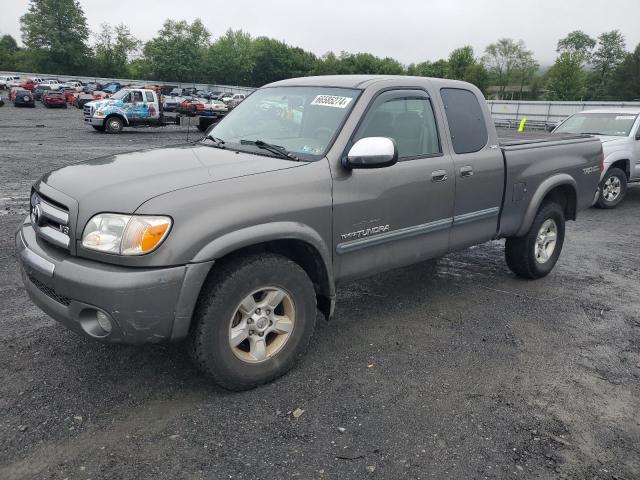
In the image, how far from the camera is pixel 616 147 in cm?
965

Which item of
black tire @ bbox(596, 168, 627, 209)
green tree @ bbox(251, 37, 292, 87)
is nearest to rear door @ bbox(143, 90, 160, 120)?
black tire @ bbox(596, 168, 627, 209)

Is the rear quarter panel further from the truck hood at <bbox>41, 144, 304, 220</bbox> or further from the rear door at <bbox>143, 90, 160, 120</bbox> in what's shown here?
the rear door at <bbox>143, 90, 160, 120</bbox>

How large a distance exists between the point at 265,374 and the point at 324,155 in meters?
1.43

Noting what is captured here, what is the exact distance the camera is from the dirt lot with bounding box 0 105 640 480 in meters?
2.65

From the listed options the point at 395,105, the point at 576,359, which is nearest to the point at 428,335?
the point at 576,359

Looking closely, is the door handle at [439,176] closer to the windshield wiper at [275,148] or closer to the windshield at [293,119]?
the windshield at [293,119]

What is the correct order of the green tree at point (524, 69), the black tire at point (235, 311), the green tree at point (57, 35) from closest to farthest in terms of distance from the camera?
the black tire at point (235, 311) < the green tree at point (57, 35) < the green tree at point (524, 69)

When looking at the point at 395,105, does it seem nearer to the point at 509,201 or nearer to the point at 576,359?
the point at 509,201

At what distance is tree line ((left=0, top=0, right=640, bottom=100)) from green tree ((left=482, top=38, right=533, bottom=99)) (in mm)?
189

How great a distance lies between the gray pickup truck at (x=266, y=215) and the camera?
9.00 feet

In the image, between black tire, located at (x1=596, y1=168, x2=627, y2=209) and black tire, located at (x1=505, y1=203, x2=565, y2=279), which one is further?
black tire, located at (x1=596, y1=168, x2=627, y2=209)

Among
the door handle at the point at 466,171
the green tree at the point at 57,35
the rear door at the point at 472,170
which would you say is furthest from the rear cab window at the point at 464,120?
the green tree at the point at 57,35

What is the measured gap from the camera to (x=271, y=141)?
3.76 metres

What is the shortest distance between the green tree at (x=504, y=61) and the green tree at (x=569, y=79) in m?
33.5
